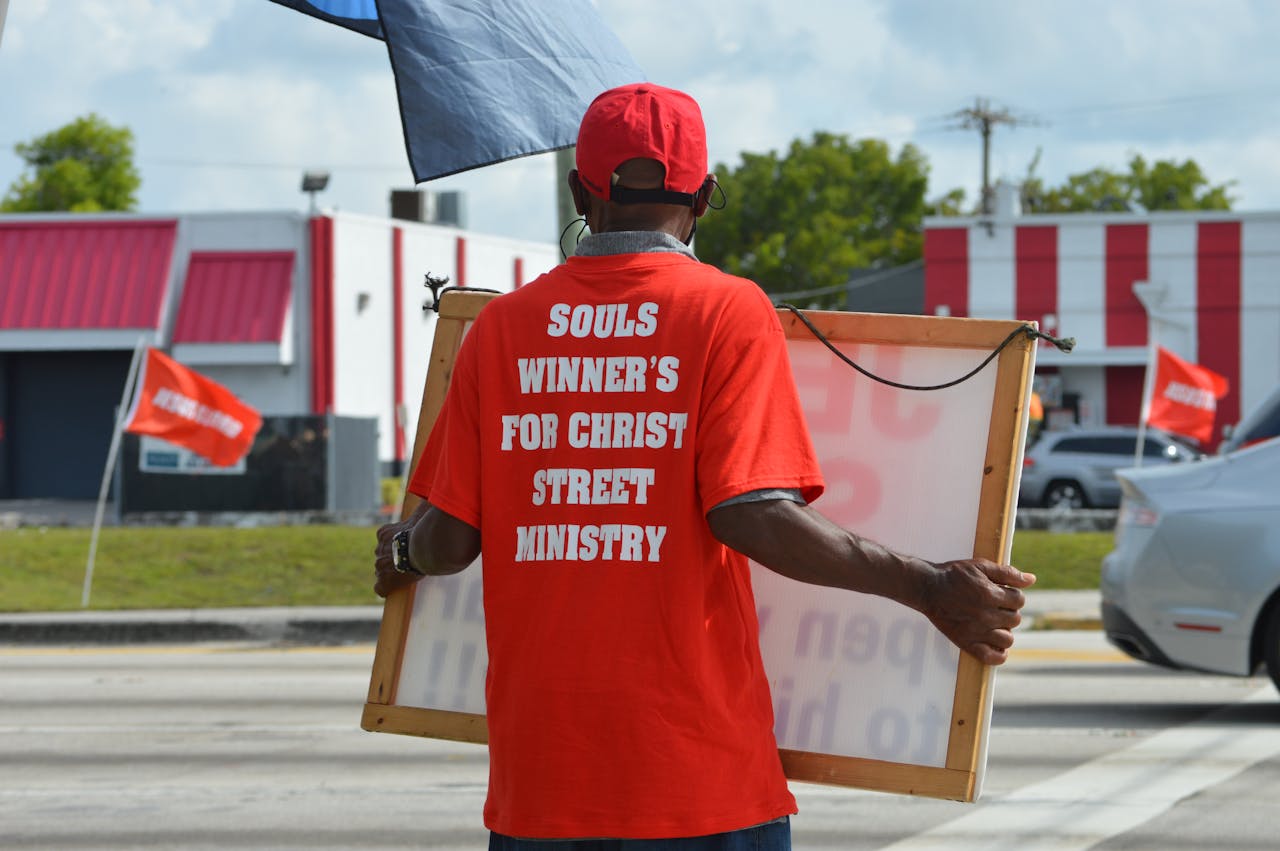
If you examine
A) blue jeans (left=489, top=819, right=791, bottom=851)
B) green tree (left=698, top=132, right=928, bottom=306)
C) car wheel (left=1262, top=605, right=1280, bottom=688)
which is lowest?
car wheel (left=1262, top=605, right=1280, bottom=688)

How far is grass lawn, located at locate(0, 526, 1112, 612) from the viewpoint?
17.1 meters

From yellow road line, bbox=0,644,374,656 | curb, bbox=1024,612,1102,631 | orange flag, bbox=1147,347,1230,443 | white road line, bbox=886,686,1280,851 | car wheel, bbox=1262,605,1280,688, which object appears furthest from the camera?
orange flag, bbox=1147,347,1230,443

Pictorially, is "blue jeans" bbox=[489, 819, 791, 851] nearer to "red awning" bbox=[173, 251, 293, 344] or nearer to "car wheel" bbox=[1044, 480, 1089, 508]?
"car wheel" bbox=[1044, 480, 1089, 508]

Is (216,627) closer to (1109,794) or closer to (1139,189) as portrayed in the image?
(1109,794)

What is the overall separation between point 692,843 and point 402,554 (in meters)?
0.80

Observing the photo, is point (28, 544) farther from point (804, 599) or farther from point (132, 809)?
point (804, 599)

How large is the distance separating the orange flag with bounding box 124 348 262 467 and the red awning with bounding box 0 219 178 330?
16.8m

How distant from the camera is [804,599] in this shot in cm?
303

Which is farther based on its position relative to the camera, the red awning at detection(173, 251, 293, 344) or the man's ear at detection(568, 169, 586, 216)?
the red awning at detection(173, 251, 293, 344)

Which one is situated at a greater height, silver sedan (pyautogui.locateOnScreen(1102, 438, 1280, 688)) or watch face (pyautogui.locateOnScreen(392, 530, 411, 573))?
watch face (pyautogui.locateOnScreen(392, 530, 411, 573))

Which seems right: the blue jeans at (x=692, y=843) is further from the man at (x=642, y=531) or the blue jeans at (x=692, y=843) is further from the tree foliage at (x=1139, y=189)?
the tree foliage at (x=1139, y=189)

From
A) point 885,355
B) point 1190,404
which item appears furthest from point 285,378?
point 885,355

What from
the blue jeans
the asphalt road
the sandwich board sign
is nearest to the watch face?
the sandwich board sign

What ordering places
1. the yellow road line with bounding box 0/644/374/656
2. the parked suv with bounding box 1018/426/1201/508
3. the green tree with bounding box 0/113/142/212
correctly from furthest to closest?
the green tree with bounding box 0/113/142/212, the parked suv with bounding box 1018/426/1201/508, the yellow road line with bounding box 0/644/374/656
